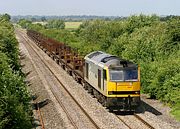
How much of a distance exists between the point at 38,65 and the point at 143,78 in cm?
2503

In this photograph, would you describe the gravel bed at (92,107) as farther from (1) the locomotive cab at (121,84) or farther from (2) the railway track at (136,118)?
(1) the locomotive cab at (121,84)

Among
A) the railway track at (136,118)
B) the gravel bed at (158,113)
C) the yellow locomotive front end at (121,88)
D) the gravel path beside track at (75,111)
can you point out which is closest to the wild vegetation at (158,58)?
the gravel bed at (158,113)

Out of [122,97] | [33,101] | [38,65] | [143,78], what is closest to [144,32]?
[38,65]

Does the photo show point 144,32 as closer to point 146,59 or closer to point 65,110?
point 146,59

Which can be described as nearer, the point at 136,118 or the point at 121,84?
the point at 136,118

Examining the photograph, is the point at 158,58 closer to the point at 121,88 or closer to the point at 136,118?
the point at 121,88

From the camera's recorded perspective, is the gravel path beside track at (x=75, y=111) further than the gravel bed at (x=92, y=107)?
No

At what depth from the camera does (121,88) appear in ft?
84.5

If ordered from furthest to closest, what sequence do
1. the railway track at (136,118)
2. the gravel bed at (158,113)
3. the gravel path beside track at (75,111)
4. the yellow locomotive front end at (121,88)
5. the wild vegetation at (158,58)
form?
the wild vegetation at (158,58) → the yellow locomotive front end at (121,88) → the gravel bed at (158,113) → the gravel path beside track at (75,111) → the railway track at (136,118)

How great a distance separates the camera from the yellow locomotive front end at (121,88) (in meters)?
25.7

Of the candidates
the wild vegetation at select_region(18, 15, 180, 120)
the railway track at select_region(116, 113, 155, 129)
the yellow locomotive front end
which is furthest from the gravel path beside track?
the wild vegetation at select_region(18, 15, 180, 120)

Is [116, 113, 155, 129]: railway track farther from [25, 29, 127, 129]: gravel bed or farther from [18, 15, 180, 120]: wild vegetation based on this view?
[18, 15, 180, 120]: wild vegetation

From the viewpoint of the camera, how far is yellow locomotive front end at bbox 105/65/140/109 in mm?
25719

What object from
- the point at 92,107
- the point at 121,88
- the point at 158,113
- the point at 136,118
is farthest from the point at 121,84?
the point at 92,107
